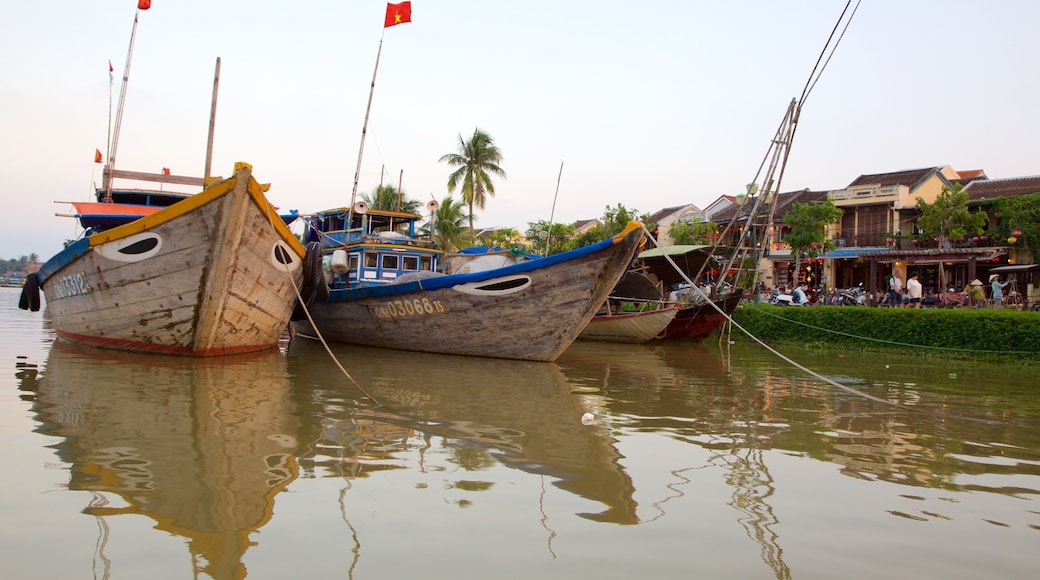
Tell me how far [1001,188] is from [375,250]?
88.6 ft

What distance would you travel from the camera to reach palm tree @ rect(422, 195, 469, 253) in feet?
121

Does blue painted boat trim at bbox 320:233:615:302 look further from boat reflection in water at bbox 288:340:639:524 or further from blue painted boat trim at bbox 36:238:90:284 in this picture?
blue painted boat trim at bbox 36:238:90:284

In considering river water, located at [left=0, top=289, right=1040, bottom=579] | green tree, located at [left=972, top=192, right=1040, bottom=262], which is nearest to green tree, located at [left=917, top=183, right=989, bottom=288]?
green tree, located at [left=972, top=192, right=1040, bottom=262]

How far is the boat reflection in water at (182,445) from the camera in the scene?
3.21 meters

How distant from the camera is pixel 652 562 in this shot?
2928 millimetres

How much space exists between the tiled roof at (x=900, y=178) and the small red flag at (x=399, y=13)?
83.6 feet

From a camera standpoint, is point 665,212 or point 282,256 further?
point 665,212

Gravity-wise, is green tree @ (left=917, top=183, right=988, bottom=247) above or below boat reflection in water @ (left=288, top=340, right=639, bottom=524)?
above

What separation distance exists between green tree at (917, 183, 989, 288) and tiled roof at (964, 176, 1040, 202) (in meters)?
1.64

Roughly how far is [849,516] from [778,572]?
94 cm

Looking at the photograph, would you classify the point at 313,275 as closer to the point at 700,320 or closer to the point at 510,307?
the point at 510,307

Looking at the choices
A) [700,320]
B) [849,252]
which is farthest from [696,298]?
[849,252]

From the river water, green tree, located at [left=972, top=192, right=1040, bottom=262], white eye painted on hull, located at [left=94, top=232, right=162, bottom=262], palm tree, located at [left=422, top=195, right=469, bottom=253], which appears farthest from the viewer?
palm tree, located at [left=422, top=195, right=469, bottom=253]

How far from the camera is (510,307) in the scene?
36.8 feet
